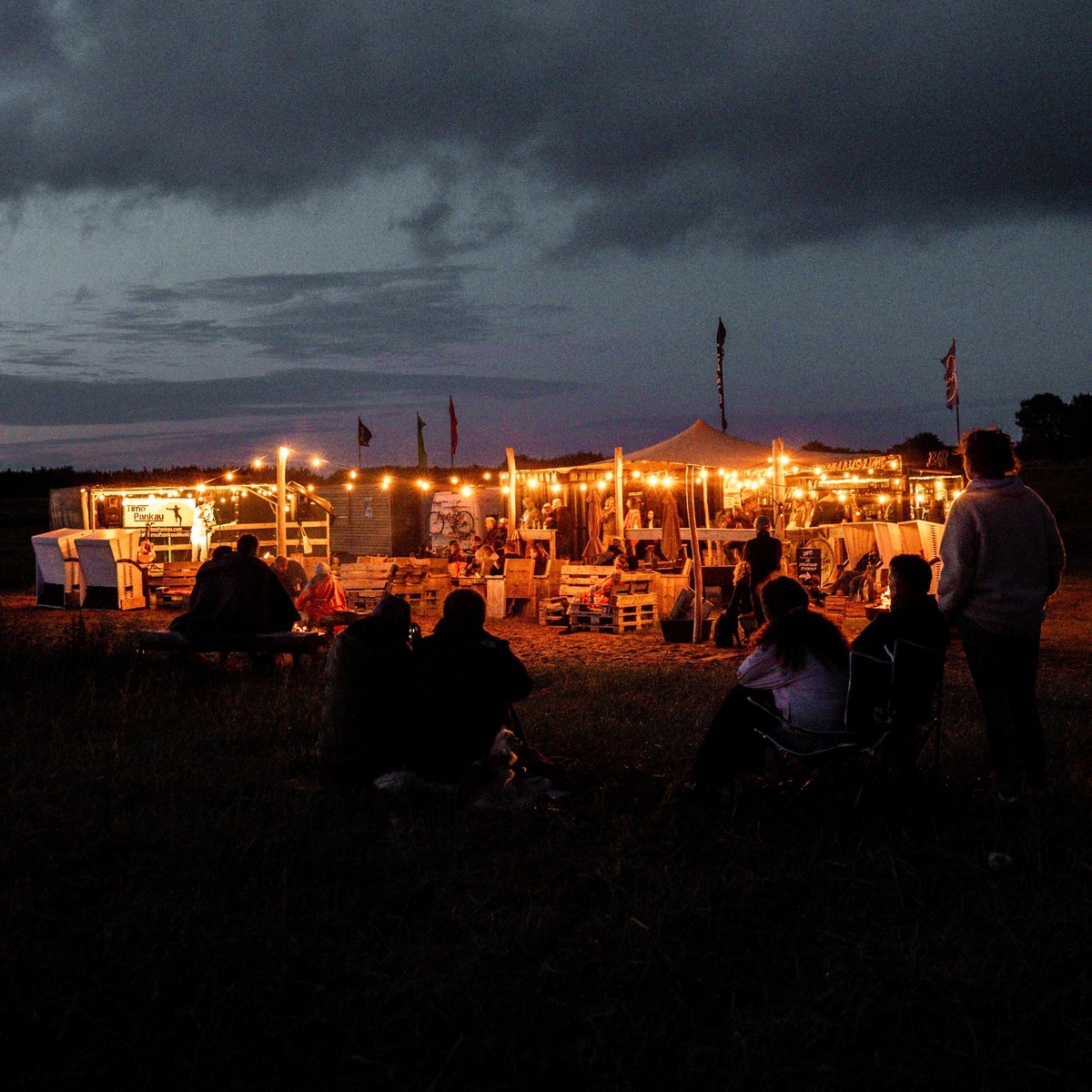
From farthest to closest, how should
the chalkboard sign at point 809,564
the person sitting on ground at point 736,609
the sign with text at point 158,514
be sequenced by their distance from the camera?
the sign with text at point 158,514 < the chalkboard sign at point 809,564 < the person sitting on ground at point 736,609

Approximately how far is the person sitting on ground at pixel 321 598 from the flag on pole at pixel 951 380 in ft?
50.4

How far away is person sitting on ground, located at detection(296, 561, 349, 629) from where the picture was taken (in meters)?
12.6

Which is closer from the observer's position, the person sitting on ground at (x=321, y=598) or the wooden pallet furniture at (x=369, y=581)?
the person sitting on ground at (x=321, y=598)

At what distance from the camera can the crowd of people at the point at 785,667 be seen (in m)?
4.56

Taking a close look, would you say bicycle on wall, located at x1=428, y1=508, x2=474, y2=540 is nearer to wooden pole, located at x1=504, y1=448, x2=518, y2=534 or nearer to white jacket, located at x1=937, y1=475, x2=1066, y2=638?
wooden pole, located at x1=504, y1=448, x2=518, y2=534

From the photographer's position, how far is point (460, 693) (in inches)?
214

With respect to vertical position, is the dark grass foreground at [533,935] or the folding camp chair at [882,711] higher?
the folding camp chair at [882,711]

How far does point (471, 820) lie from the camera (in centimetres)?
501

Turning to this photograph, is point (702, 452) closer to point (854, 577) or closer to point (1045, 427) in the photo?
point (854, 577)

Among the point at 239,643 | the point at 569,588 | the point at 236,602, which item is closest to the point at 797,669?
the point at 239,643

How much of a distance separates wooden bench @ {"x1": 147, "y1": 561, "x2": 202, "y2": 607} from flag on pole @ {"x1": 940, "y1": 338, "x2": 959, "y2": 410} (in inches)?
609

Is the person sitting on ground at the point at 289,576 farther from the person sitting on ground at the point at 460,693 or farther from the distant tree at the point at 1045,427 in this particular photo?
the distant tree at the point at 1045,427

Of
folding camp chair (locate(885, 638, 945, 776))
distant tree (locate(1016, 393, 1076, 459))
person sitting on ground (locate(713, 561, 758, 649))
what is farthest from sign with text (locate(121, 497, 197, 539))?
distant tree (locate(1016, 393, 1076, 459))

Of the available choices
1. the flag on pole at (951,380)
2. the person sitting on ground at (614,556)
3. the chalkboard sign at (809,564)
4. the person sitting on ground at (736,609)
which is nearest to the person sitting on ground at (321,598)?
the person sitting on ground at (614,556)
